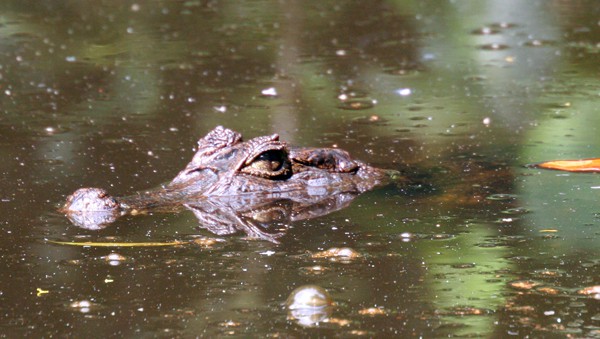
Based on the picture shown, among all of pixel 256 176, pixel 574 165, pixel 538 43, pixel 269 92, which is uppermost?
pixel 256 176

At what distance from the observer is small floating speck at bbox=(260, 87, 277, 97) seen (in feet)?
30.0

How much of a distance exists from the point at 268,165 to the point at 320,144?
140 cm

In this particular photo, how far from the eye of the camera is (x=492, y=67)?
33.2 feet

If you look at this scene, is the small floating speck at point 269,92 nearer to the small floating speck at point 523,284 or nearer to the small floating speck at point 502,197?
the small floating speck at point 502,197

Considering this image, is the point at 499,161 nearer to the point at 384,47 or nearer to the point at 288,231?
the point at 288,231

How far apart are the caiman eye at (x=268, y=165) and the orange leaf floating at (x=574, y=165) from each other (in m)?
1.61

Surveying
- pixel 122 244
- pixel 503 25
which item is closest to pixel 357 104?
pixel 122 244

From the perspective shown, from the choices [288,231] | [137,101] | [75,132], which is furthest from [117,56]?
[288,231]

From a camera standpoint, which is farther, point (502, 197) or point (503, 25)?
point (503, 25)

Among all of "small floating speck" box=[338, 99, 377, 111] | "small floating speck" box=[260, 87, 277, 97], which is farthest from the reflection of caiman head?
"small floating speck" box=[260, 87, 277, 97]

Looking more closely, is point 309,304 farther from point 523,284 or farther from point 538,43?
point 538,43

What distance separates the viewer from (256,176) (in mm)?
6113

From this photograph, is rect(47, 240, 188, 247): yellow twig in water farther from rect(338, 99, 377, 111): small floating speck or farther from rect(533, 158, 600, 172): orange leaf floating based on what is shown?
rect(338, 99, 377, 111): small floating speck

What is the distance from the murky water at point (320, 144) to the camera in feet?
13.7
